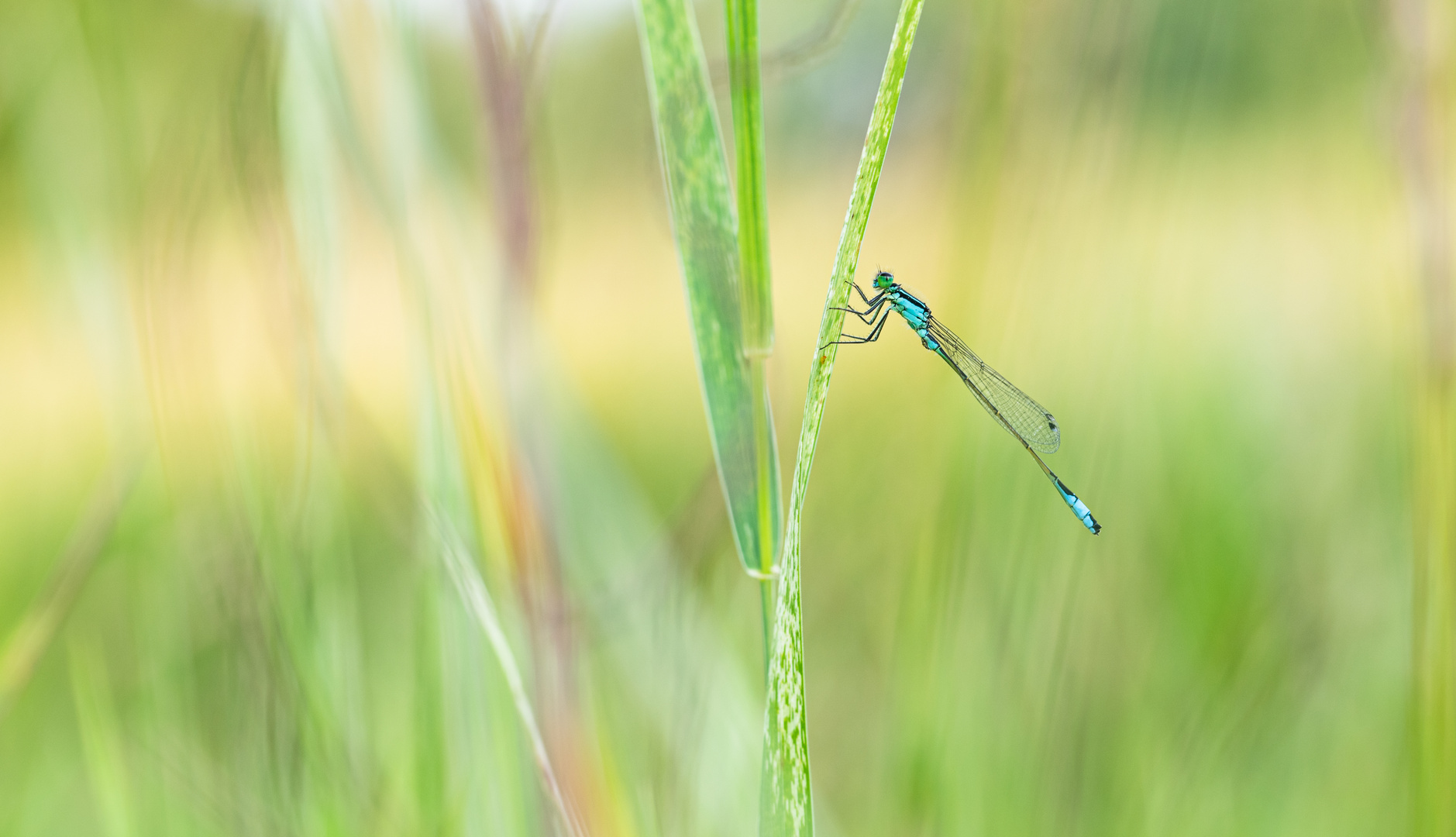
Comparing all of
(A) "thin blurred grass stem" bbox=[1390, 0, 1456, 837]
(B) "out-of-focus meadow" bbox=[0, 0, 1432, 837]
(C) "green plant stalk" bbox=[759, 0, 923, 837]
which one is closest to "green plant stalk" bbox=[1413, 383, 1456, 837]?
(A) "thin blurred grass stem" bbox=[1390, 0, 1456, 837]

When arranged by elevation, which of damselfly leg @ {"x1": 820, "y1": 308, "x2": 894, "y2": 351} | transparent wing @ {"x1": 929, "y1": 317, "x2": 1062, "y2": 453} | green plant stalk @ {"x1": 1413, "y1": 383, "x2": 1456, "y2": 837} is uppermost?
damselfly leg @ {"x1": 820, "y1": 308, "x2": 894, "y2": 351}

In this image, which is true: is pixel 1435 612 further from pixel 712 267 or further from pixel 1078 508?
pixel 712 267

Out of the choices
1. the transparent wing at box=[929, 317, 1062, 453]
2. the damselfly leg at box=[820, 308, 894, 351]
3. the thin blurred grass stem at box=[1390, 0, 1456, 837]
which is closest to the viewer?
the thin blurred grass stem at box=[1390, 0, 1456, 837]

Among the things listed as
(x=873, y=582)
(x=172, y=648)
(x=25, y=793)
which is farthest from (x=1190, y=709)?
(x=25, y=793)

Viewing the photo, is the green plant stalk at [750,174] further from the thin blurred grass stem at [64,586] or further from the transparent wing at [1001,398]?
the thin blurred grass stem at [64,586]

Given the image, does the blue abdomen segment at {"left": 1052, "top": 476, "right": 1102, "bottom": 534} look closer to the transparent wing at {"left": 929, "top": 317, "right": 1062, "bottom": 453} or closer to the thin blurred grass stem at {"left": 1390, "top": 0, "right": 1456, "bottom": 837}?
the transparent wing at {"left": 929, "top": 317, "right": 1062, "bottom": 453}

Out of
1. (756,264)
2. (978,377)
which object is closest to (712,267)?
(756,264)

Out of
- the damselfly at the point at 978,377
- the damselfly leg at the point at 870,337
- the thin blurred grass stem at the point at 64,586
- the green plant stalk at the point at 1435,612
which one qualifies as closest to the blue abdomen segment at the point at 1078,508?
the damselfly at the point at 978,377

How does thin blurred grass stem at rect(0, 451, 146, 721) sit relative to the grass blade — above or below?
below
